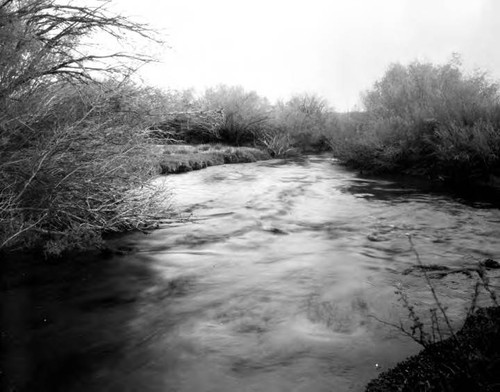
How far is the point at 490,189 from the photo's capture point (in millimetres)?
10047

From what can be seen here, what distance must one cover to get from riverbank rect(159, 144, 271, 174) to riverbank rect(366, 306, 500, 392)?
10.7 meters

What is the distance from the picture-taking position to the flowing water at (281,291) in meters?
3.39

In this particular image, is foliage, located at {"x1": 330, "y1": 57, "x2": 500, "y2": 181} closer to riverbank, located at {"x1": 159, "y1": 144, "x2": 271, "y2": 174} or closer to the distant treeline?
the distant treeline

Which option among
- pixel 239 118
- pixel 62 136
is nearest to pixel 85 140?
pixel 62 136

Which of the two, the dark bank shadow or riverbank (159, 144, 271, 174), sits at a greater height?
riverbank (159, 144, 271, 174)

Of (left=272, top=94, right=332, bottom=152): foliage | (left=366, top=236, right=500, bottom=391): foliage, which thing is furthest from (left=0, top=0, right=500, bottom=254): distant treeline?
(left=272, top=94, right=332, bottom=152): foliage

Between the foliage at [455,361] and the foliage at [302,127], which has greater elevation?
the foliage at [302,127]

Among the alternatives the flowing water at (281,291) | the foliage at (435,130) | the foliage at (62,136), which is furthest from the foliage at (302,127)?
the foliage at (62,136)

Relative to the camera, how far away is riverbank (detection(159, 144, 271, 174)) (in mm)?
13867

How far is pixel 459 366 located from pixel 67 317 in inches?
139

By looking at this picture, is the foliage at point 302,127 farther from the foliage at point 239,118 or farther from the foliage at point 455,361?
the foliage at point 455,361

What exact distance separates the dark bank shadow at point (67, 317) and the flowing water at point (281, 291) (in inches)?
1.5

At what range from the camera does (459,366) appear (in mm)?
2396

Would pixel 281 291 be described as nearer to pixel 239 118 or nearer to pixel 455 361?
pixel 455 361
